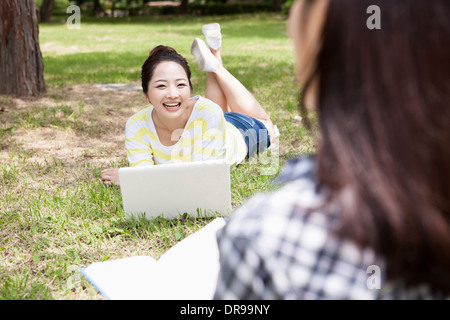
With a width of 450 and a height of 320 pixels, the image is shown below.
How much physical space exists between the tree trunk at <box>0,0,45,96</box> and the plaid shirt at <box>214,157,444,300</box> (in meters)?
4.87

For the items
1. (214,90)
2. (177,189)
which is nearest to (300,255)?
(177,189)

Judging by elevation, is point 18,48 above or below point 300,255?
above

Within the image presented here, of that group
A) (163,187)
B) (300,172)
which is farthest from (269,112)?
(300,172)

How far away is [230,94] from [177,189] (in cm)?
146

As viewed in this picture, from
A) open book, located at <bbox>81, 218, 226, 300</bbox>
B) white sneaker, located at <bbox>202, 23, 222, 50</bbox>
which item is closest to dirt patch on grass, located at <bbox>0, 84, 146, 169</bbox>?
white sneaker, located at <bbox>202, 23, 222, 50</bbox>

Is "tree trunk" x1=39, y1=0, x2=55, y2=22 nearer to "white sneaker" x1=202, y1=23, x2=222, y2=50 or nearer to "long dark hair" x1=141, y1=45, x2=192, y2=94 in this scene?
"white sneaker" x1=202, y1=23, x2=222, y2=50

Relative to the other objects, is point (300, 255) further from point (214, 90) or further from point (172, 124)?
point (214, 90)

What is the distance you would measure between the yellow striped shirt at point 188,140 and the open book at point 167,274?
863 mm

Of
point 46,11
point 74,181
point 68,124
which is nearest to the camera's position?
point 74,181

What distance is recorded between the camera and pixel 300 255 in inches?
37.0

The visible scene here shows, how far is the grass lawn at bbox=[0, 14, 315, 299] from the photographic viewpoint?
2.18 m

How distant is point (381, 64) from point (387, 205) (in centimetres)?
24

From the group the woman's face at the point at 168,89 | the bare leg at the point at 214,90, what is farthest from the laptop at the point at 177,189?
the bare leg at the point at 214,90
